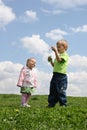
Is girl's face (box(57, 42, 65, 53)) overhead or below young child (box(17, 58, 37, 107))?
overhead

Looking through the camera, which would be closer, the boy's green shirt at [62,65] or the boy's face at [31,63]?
the boy's green shirt at [62,65]

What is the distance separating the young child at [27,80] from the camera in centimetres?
2012

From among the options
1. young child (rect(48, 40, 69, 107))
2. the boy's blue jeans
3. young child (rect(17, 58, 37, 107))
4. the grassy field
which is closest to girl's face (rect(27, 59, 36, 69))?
young child (rect(17, 58, 37, 107))

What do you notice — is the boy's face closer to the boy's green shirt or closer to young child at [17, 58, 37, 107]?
young child at [17, 58, 37, 107]

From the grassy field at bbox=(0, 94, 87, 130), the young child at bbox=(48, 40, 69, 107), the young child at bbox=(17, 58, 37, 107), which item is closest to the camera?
the grassy field at bbox=(0, 94, 87, 130)

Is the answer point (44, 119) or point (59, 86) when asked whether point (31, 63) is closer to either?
point (59, 86)

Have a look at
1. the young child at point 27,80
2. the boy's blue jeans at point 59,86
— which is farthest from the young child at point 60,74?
the young child at point 27,80

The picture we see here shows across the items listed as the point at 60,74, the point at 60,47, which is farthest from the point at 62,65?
the point at 60,47

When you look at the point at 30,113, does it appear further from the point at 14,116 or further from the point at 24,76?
the point at 24,76

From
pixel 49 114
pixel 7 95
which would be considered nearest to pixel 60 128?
pixel 49 114

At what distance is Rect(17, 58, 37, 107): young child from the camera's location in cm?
2012

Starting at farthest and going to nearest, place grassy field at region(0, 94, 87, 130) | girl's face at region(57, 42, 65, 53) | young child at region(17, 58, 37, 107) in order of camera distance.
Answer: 1. young child at region(17, 58, 37, 107)
2. girl's face at region(57, 42, 65, 53)
3. grassy field at region(0, 94, 87, 130)

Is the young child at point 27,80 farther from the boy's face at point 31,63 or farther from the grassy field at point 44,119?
the grassy field at point 44,119

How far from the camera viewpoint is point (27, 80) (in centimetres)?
2023
